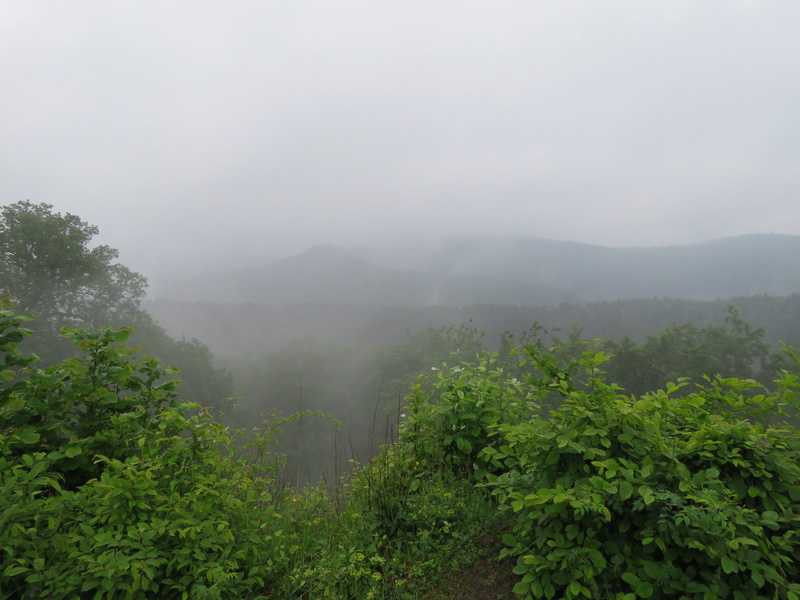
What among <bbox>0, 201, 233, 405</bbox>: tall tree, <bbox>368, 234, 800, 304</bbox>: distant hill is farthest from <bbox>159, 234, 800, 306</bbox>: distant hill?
<bbox>0, 201, 233, 405</bbox>: tall tree

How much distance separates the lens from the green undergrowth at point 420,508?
6.29 feet

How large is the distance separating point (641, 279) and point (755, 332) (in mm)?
99482

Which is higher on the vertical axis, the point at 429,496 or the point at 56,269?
the point at 56,269

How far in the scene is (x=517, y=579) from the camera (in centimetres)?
261

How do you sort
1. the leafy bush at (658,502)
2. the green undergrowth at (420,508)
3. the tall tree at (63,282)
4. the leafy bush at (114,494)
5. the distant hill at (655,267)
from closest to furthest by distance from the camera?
the leafy bush at (658,502) < the green undergrowth at (420,508) < the leafy bush at (114,494) < the tall tree at (63,282) < the distant hill at (655,267)

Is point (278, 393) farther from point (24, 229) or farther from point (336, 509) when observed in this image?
point (336, 509)

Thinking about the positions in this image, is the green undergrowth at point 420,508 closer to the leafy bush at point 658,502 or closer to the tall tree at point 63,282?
the leafy bush at point 658,502

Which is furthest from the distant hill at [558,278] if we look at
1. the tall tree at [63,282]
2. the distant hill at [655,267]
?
the tall tree at [63,282]

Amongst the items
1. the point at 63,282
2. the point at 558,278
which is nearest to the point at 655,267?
the point at 558,278

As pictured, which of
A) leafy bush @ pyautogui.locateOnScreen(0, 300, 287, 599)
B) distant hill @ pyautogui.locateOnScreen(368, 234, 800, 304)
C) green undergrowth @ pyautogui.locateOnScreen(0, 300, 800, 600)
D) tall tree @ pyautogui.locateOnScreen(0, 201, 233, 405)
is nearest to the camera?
green undergrowth @ pyautogui.locateOnScreen(0, 300, 800, 600)

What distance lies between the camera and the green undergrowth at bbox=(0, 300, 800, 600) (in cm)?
192

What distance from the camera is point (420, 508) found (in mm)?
3143

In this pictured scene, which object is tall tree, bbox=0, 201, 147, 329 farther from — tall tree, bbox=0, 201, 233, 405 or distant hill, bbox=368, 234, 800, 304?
distant hill, bbox=368, 234, 800, 304

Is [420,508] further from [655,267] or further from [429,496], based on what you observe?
[655,267]
